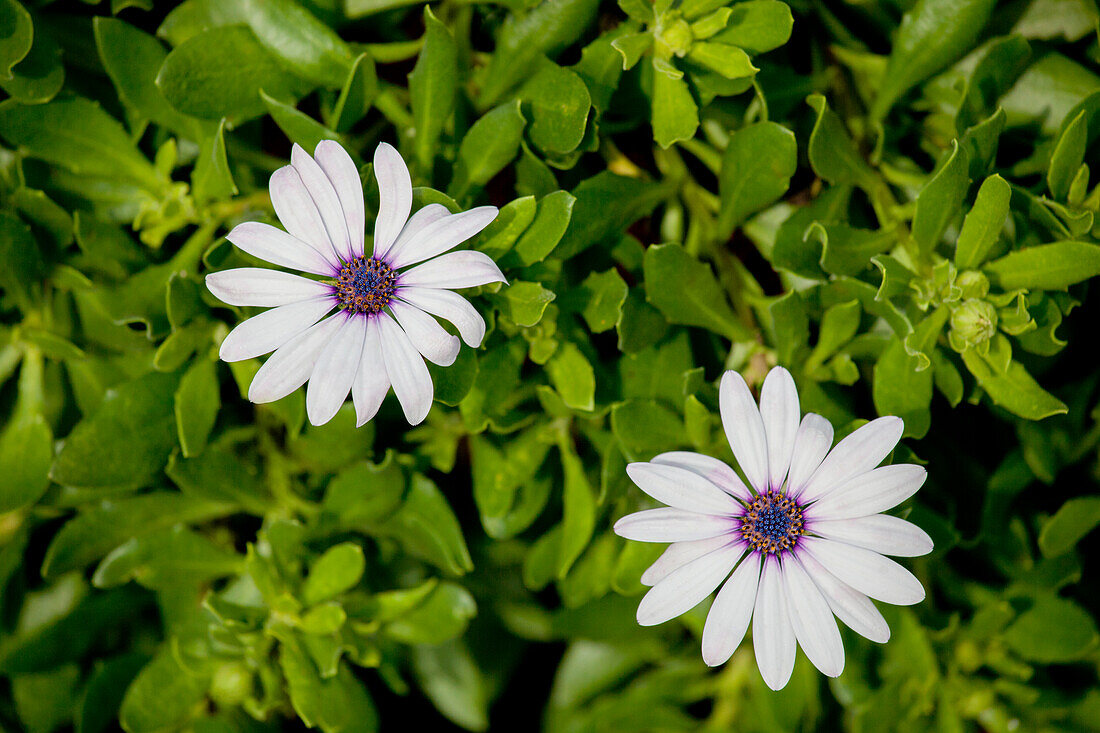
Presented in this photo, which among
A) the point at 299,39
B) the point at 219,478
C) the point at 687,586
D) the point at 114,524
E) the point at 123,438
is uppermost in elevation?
the point at 299,39

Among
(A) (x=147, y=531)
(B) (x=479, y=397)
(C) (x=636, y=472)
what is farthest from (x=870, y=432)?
(A) (x=147, y=531)

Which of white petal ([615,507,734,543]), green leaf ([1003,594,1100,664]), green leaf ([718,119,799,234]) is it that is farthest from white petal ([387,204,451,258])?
green leaf ([1003,594,1100,664])

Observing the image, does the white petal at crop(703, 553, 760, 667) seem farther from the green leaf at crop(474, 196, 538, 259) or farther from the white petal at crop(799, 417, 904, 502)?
the green leaf at crop(474, 196, 538, 259)

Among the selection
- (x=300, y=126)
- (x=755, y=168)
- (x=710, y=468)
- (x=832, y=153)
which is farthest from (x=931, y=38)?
(x=300, y=126)

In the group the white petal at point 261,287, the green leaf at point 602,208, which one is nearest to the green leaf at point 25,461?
the white petal at point 261,287

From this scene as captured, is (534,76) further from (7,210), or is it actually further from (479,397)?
(7,210)

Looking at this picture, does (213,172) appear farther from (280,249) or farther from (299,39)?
(280,249)
